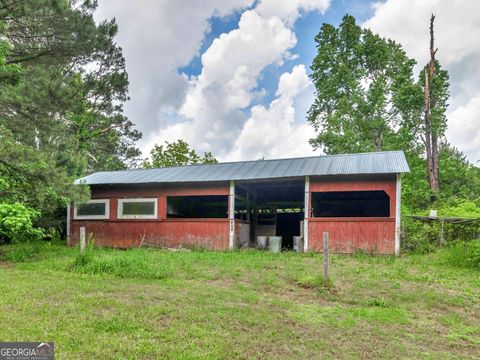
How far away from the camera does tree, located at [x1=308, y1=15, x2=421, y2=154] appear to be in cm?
2291

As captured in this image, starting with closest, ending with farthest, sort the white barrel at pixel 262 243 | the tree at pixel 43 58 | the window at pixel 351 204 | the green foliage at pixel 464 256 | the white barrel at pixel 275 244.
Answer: the green foliage at pixel 464 256 → the tree at pixel 43 58 → the white barrel at pixel 275 244 → the white barrel at pixel 262 243 → the window at pixel 351 204

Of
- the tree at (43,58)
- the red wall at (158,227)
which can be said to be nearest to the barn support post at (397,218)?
the red wall at (158,227)

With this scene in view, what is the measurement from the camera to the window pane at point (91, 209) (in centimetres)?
1453

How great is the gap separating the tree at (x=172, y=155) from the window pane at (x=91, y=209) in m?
16.1

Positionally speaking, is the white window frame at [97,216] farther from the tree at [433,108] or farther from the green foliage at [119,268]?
the tree at [433,108]

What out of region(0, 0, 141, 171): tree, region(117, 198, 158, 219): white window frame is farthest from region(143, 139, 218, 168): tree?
region(0, 0, 141, 171): tree

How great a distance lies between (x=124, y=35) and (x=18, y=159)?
12.3 meters

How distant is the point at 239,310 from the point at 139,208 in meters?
9.93

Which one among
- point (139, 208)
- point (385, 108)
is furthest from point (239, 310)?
point (385, 108)

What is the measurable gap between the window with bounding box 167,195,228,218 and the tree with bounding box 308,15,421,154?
11145 mm

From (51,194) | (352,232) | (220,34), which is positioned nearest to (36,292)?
(51,194)

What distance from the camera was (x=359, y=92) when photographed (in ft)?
79.7

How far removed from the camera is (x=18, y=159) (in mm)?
8914

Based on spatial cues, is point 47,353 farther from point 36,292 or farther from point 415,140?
point 415,140
